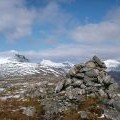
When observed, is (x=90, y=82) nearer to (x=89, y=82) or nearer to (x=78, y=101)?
(x=89, y=82)

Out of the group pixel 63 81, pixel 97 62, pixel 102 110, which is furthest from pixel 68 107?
pixel 97 62

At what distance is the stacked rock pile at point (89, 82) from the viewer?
47.7 m

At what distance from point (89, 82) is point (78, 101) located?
24.1 feet

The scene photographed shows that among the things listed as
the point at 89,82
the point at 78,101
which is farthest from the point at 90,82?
the point at 78,101

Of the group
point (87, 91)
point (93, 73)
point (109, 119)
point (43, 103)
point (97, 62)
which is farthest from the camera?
point (97, 62)

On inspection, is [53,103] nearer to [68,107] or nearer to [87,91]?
[68,107]

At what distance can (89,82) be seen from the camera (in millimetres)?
50375

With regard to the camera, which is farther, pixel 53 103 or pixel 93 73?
pixel 93 73

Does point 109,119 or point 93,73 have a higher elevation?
point 93,73

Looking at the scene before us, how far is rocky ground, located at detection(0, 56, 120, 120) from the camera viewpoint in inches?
1491

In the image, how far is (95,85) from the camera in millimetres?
49812

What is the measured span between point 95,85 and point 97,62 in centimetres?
730

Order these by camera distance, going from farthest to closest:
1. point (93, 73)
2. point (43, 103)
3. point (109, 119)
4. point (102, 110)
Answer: point (93, 73)
point (43, 103)
point (102, 110)
point (109, 119)

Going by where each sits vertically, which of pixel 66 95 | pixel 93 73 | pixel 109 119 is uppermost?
pixel 93 73
